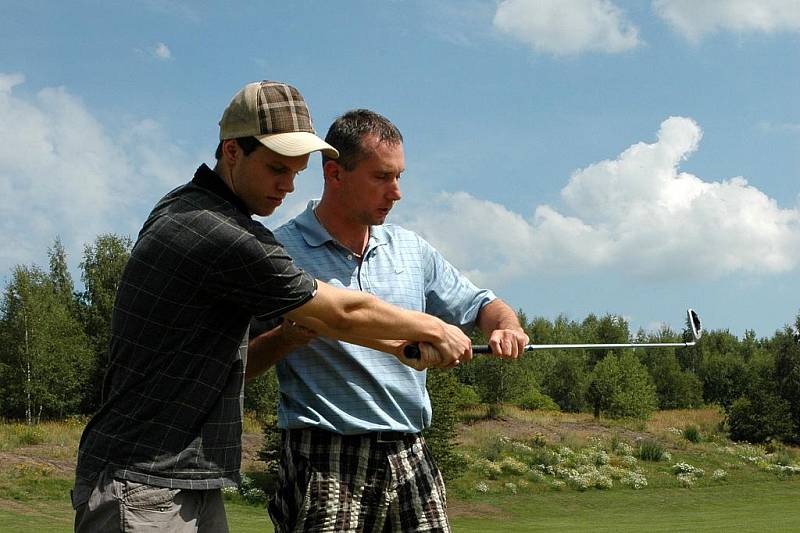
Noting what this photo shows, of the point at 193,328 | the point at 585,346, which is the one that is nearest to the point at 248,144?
the point at 193,328

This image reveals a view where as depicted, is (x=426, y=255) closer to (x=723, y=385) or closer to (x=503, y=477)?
(x=503, y=477)

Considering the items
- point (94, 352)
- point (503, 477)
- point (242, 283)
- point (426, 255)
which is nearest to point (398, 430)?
point (426, 255)

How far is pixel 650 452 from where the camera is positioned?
3947 cm

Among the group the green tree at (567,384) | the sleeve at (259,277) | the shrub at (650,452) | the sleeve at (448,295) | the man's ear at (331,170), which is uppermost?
the green tree at (567,384)

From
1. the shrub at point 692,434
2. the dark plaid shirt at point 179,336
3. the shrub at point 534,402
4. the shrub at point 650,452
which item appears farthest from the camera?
the shrub at point 534,402

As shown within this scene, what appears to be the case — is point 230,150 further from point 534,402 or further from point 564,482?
point 534,402

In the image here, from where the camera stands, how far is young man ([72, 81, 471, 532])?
315 cm

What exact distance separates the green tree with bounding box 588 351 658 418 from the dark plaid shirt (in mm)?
58287

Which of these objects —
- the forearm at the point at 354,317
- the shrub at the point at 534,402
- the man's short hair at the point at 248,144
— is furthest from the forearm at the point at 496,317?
the shrub at the point at 534,402

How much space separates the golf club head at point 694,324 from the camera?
6.33m

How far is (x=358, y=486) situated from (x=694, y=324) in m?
3.24

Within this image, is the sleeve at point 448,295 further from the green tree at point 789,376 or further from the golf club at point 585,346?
the green tree at point 789,376

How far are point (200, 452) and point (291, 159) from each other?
3.40ft

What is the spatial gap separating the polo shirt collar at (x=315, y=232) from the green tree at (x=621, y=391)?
57028 mm
